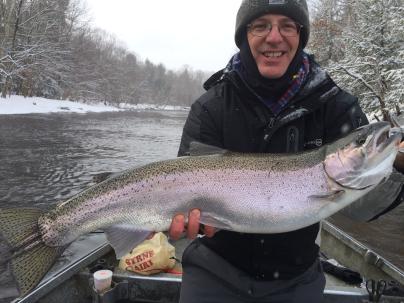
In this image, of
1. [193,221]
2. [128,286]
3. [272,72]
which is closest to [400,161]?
[272,72]

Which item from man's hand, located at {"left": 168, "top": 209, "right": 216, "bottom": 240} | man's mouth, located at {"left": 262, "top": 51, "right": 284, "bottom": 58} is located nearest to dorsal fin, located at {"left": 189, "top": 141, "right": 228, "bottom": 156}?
man's hand, located at {"left": 168, "top": 209, "right": 216, "bottom": 240}

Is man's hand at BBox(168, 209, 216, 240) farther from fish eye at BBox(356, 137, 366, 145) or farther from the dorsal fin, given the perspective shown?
fish eye at BBox(356, 137, 366, 145)

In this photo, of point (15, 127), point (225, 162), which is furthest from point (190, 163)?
point (15, 127)

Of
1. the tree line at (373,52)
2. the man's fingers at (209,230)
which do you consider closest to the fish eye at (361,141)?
the man's fingers at (209,230)

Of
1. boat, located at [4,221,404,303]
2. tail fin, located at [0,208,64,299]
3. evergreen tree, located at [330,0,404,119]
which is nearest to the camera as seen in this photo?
tail fin, located at [0,208,64,299]

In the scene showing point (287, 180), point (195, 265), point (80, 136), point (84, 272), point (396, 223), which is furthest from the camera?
point (80, 136)

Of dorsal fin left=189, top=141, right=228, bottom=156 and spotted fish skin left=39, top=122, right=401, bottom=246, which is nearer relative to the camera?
spotted fish skin left=39, top=122, right=401, bottom=246

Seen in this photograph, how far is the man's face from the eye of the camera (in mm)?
2580

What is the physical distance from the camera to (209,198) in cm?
244

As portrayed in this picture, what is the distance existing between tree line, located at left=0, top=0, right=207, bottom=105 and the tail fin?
122ft

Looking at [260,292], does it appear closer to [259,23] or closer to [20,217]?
[20,217]

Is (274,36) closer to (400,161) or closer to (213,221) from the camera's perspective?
(400,161)

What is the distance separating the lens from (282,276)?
2475 millimetres

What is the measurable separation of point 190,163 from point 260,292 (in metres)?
0.86
